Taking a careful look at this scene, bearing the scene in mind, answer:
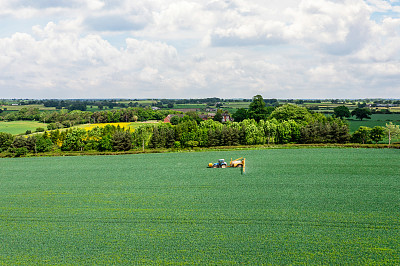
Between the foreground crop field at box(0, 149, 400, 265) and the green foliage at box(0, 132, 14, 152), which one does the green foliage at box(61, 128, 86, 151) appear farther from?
the foreground crop field at box(0, 149, 400, 265)

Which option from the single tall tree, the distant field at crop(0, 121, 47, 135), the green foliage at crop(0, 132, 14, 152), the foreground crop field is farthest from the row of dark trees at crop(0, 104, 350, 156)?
the distant field at crop(0, 121, 47, 135)

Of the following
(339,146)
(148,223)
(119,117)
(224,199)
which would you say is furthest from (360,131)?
(119,117)

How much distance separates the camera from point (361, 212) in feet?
82.3

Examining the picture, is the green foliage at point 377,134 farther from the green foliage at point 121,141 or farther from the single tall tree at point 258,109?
the green foliage at point 121,141

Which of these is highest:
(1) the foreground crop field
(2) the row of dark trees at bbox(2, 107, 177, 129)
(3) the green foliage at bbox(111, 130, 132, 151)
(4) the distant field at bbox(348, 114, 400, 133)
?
(2) the row of dark trees at bbox(2, 107, 177, 129)

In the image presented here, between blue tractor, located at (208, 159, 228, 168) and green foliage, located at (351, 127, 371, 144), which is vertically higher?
green foliage, located at (351, 127, 371, 144)

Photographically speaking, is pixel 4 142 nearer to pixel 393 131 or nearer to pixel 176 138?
pixel 176 138

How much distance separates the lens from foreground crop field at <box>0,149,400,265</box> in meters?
19.6

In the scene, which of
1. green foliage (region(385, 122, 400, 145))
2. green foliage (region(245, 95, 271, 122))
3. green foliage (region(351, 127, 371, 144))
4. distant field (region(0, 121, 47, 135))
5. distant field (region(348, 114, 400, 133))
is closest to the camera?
green foliage (region(385, 122, 400, 145))

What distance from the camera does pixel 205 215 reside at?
998 inches

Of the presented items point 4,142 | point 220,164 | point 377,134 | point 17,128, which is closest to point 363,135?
point 377,134

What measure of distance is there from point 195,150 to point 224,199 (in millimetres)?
34130

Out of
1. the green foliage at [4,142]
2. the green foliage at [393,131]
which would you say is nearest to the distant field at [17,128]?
the green foliage at [4,142]

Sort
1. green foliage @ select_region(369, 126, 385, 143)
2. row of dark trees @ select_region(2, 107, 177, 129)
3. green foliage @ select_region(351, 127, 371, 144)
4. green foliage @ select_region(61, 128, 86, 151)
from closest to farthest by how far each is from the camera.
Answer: green foliage @ select_region(369, 126, 385, 143), green foliage @ select_region(351, 127, 371, 144), green foliage @ select_region(61, 128, 86, 151), row of dark trees @ select_region(2, 107, 177, 129)
